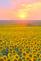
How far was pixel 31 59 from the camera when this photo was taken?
1.00 m

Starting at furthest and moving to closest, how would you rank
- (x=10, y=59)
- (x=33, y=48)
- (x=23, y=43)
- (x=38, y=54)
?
(x=23, y=43) < (x=33, y=48) < (x=38, y=54) < (x=10, y=59)

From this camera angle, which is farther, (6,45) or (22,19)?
(22,19)

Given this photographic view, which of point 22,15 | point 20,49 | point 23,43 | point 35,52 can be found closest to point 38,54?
point 35,52

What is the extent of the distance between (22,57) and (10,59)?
82 millimetres

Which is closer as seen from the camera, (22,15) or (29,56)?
(29,56)

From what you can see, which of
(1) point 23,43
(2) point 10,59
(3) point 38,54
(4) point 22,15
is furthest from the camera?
(4) point 22,15

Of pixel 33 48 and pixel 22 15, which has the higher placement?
pixel 22 15

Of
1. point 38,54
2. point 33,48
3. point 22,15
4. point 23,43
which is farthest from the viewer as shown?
point 22,15

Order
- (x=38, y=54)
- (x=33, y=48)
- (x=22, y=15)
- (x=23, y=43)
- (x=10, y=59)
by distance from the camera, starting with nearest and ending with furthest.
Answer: (x=10, y=59)
(x=38, y=54)
(x=33, y=48)
(x=23, y=43)
(x=22, y=15)

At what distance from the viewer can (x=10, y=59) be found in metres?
0.99

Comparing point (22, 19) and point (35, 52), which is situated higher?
point (22, 19)

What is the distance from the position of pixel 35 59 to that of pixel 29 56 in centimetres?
4

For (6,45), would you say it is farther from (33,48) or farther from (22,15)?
(22,15)

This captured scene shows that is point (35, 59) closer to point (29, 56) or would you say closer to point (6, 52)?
point (29, 56)
